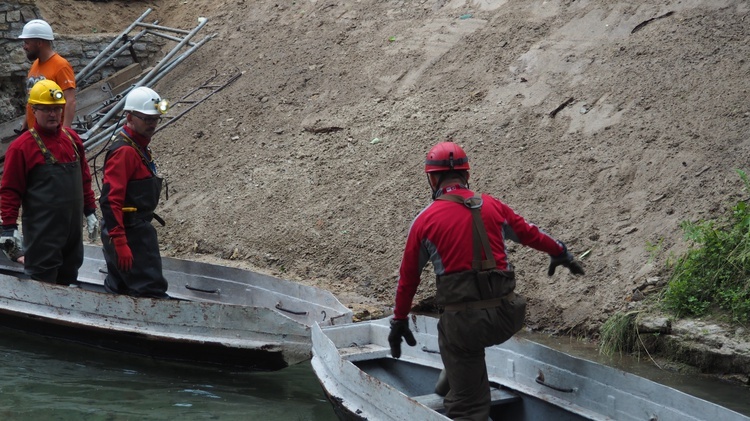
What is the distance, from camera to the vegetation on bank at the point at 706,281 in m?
7.56

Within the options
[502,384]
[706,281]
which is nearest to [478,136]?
[706,281]

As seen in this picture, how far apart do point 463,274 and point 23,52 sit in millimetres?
10276

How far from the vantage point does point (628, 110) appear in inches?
396

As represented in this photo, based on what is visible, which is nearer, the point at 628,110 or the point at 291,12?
the point at 628,110

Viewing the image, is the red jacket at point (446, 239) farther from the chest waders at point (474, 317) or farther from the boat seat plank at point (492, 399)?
the boat seat plank at point (492, 399)

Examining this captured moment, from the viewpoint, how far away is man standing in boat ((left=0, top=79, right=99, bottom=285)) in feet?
24.5

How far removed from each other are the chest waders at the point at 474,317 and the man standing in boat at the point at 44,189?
150 inches

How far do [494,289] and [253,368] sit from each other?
2695 millimetres

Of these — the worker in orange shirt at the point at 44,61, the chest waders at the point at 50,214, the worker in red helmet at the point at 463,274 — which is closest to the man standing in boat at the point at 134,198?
the chest waders at the point at 50,214

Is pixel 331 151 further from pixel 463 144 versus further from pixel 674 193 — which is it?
pixel 674 193

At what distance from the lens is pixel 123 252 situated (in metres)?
7.03

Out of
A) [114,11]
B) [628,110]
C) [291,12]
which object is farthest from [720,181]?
[114,11]

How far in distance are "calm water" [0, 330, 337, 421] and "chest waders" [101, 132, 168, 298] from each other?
640mm

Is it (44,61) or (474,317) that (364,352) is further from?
(44,61)
